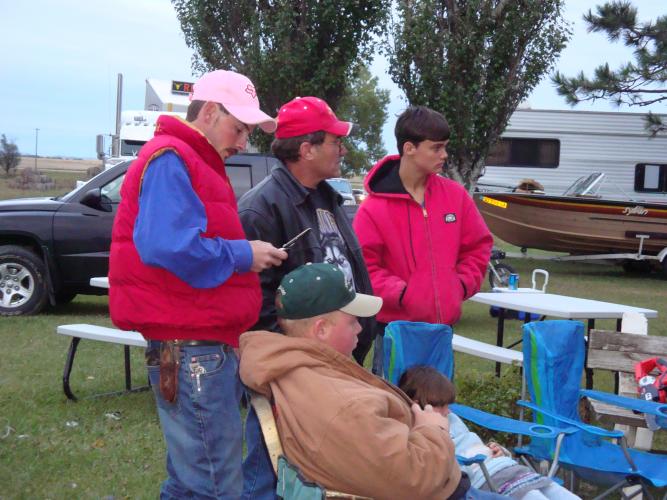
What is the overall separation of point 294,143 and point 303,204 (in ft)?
0.79

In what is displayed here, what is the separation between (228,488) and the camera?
279 cm

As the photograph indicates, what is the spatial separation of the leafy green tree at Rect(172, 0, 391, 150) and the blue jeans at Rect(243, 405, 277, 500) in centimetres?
1726

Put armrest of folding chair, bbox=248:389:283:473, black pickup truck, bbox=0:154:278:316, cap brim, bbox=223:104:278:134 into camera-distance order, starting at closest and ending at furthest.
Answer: armrest of folding chair, bbox=248:389:283:473 < cap brim, bbox=223:104:278:134 < black pickup truck, bbox=0:154:278:316

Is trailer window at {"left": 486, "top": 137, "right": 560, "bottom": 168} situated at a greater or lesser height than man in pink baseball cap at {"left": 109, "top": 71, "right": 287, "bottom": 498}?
greater

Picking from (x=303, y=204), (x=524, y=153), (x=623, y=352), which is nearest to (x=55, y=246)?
(x=623, y=352)

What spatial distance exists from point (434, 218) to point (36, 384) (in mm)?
3719

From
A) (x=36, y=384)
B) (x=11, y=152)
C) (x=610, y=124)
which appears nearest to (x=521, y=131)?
(x=610, y=124)

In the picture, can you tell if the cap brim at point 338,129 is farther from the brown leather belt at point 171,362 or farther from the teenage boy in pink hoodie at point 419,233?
the brown leather belt at point 171,362

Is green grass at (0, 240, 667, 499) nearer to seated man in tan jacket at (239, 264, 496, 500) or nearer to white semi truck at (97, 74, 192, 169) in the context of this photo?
seated man in tan jacket at (239, 264, 496, 500)

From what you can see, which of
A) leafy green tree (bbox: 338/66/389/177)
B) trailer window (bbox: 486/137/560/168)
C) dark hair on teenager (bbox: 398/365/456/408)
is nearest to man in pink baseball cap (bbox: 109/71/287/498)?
dark hair on teenager (bbox: 398/365/456/408)

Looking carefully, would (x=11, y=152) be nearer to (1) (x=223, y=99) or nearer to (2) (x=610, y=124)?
(2) (x=610, y=124)

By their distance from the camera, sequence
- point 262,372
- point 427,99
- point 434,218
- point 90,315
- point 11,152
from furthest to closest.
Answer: point 11,152
point 427,99
point 90,315
point 434,218
point 262,372

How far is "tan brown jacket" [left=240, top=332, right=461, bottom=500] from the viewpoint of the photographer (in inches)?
88.1

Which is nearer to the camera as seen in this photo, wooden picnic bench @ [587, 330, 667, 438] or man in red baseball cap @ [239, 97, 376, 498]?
man in red baseball cap @ [239, 97, 376, 498]
